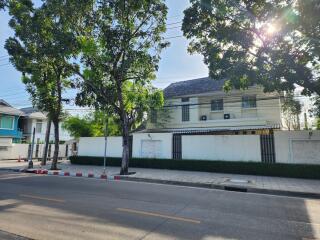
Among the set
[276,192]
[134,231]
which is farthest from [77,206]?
[276,192]

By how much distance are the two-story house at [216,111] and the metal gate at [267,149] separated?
358 cm

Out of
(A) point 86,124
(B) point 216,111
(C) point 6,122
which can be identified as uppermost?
(C) point 6,122

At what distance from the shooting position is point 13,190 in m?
9.98

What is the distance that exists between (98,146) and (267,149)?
14525 mm

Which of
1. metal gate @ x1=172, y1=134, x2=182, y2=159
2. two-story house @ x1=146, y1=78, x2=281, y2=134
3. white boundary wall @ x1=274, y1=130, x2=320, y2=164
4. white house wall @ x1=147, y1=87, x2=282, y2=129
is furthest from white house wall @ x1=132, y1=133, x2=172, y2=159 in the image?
white boundary wall @ x1=274, y1=130, x2=320, y2=164

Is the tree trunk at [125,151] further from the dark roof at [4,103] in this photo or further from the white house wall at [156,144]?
the dark roof at [4,103]

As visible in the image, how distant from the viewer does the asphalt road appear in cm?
530

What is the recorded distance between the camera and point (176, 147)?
20.2 metres

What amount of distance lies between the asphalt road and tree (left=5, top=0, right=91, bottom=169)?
31.0ft

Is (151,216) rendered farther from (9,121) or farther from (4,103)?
(4,103)

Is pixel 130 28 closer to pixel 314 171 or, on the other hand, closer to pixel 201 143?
pixel 201 143

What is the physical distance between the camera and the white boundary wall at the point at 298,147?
51.8 feet

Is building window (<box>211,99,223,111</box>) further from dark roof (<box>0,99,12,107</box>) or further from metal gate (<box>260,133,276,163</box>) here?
dark roof (<box>0,99,12,107</box>)

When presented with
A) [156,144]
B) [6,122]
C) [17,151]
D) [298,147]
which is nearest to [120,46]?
[156,144]
